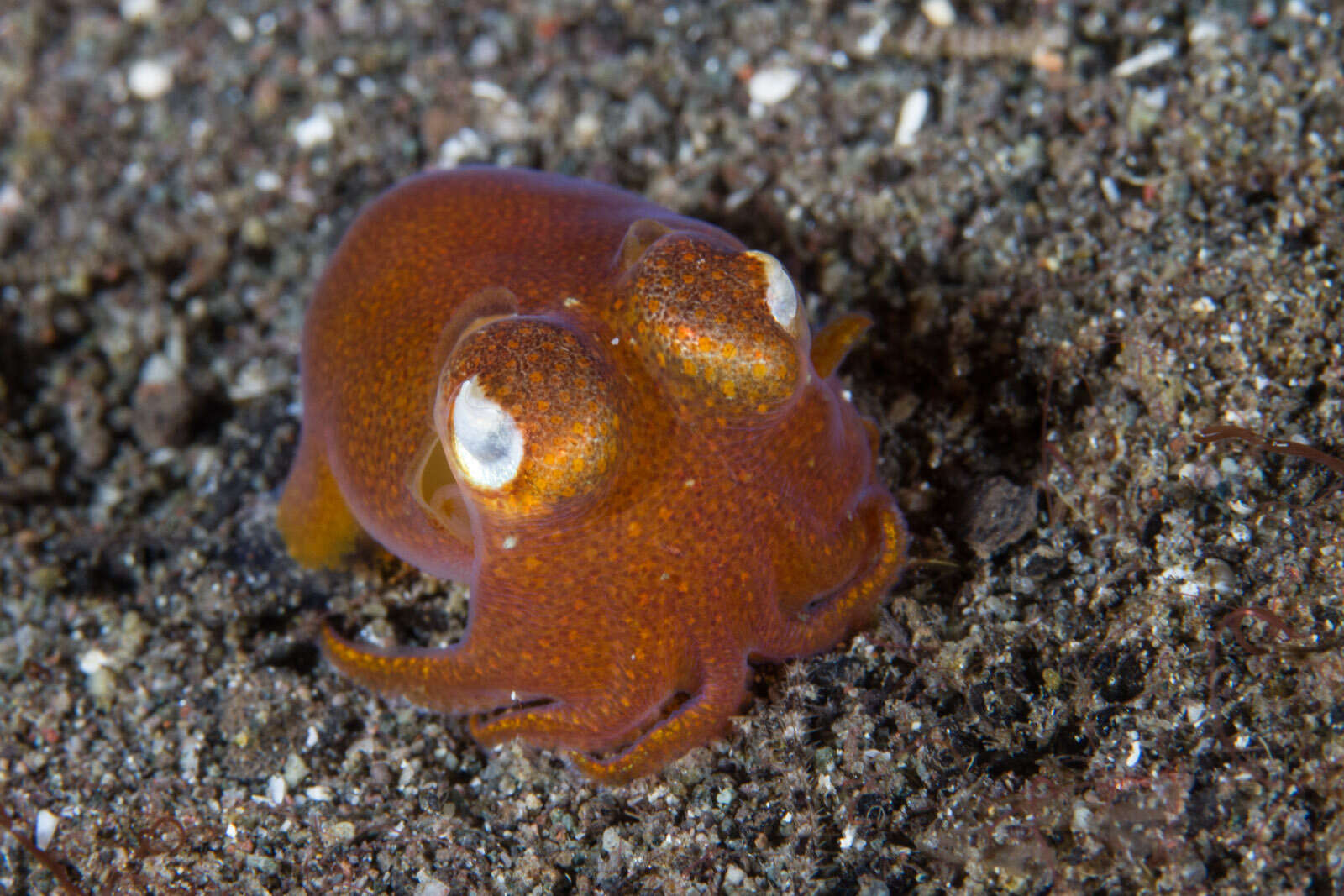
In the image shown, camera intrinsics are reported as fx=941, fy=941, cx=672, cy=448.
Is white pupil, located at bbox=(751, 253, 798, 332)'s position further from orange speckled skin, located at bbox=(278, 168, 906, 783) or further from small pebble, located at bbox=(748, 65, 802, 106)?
small pebble, located at bbox=(748, 65, 802, 106)

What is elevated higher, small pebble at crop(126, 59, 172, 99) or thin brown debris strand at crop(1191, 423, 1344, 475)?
small pebble at crop(126, 59, 172, 99)

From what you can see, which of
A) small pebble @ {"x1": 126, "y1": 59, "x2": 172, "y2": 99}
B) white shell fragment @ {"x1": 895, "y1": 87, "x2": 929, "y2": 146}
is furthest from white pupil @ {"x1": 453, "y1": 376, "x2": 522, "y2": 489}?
small pebble @ {"x1": 126, "y1": 59, "x2": 172, "y2": 99}

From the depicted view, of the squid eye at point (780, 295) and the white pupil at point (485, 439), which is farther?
the squid eye at point (780, 295)

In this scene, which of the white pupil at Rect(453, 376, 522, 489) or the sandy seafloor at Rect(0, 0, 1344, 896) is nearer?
the white pupil at Rect(453, 376, 522, 489)

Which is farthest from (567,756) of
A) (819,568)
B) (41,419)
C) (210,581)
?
(41,419)

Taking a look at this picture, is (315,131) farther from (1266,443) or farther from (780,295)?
(1266,443)

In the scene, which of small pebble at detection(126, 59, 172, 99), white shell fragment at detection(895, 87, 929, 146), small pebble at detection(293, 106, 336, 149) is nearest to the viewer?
white shell fragment at detection(895, 87, 929, 146)

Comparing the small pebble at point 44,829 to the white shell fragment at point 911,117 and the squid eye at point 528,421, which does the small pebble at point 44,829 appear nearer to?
the squid eye at point 528,421

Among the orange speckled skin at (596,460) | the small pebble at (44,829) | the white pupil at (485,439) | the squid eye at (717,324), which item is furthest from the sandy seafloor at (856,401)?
the white pupil at (485,439)
